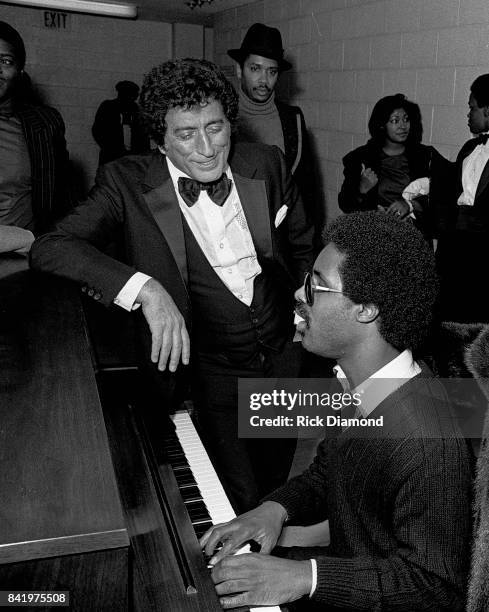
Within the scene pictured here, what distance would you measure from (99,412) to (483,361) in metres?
0.66

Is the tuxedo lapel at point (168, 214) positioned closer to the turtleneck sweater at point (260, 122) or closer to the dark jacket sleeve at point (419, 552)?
the dark jacket sleeve at point (419, 552)

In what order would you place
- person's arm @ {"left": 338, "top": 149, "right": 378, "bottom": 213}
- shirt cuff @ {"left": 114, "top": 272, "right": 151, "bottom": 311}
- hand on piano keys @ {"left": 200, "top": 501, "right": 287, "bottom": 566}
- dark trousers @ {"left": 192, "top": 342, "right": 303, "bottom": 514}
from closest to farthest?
hand on piano keys @ {"left": 200, "top": 501, "right": 287, "bottom": 566}
shirt cuff @ {"left": 114, "top": 272, "right": 151, "bottom": 311}
dark trousers @ {"left": 192, "top": 342, "right": 303, "bottom": 514}
person's arm @ {"left": 338, "top": 149, "right": 378, "bottom": 213}

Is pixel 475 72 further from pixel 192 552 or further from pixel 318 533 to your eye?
pixel 192 552

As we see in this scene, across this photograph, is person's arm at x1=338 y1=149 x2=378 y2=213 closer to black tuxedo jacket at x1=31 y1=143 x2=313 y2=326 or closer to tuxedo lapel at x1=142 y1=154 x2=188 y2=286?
black tuxedo jacket at x1=31 y1=143 x2=313 y2=326

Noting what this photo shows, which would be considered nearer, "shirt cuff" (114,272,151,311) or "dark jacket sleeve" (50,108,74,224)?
"shirt cuff" (114,272,151,311)

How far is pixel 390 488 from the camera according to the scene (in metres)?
1.18

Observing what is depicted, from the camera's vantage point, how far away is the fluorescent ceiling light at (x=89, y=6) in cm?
671

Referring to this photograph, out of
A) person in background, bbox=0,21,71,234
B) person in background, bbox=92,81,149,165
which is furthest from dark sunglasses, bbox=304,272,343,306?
person in background, bbox=92,81,149,165

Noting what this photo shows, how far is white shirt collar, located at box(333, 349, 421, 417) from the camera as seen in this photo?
1.33m

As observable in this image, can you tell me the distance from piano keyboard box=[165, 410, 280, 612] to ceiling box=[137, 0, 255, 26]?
5837 millimetres

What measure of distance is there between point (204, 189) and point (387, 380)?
0.90 meters

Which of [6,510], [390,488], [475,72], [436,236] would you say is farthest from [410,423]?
[475,72]

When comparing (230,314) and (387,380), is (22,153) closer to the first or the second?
(230,314)

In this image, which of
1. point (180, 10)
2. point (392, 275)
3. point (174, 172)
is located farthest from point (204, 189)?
point (180, 10)
